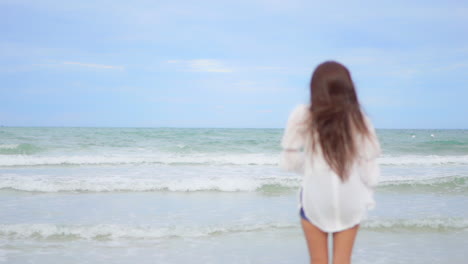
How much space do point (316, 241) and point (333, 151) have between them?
0.55 meters

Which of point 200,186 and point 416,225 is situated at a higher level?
point 200,186

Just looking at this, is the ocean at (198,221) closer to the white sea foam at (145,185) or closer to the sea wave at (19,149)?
the white sea foam at (145,185)

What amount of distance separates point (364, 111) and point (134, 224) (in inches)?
199

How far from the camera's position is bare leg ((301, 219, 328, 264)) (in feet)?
7.66

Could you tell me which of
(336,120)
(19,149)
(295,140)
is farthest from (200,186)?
(19,149)

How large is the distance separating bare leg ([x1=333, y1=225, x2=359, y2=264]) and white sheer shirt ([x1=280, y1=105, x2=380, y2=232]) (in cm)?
6

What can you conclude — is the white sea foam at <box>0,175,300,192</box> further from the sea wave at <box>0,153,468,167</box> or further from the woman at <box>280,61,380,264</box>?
the woman at <box>280,61,380,264</box>

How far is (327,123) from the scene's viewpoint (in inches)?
85.1

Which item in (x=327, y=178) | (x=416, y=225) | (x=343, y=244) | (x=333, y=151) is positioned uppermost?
(x=333, y=151)

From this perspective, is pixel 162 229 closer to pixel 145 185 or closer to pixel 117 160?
pixel 145 185

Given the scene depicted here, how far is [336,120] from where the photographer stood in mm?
2166

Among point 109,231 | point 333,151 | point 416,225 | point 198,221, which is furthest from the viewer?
point 198,221

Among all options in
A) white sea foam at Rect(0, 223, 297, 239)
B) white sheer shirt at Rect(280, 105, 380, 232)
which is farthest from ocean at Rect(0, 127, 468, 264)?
white sheer shirt at Rect(280, 105, 380, 232)

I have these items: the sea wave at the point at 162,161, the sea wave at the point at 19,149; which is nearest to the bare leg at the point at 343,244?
the sea wave at the point at 162,161
